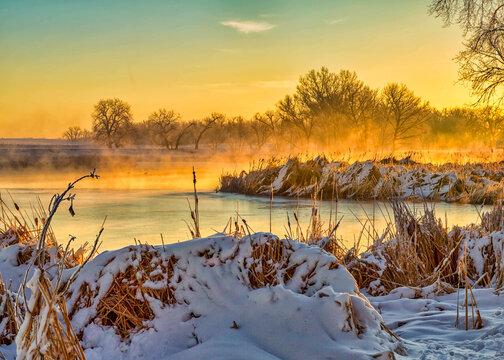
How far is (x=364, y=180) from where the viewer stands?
20922 millimetres

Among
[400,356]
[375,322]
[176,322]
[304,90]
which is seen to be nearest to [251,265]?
[176,322]

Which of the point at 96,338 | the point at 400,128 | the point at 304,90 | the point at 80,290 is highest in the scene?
the point at 304,90

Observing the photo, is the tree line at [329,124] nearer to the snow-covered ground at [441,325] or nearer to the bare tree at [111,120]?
the bare tree at [111,120]

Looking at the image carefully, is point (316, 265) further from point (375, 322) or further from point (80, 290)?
point (80, 290)

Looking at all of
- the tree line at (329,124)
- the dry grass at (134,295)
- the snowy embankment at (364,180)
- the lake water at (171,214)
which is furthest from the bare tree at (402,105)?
the dry grass at (134,295)

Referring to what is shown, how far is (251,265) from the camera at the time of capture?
167 inches

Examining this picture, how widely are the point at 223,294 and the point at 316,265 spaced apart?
0.82 m

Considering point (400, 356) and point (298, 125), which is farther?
point (298, 125)

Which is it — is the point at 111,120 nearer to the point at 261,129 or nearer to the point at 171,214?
the point at 261,129

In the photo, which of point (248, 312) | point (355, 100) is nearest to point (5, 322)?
point (248, 312)

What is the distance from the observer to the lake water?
45.3ft

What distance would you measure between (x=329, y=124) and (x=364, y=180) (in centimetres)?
4475

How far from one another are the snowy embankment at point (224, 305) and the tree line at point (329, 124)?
38830 mm

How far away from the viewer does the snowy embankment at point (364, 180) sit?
63.6 feet
